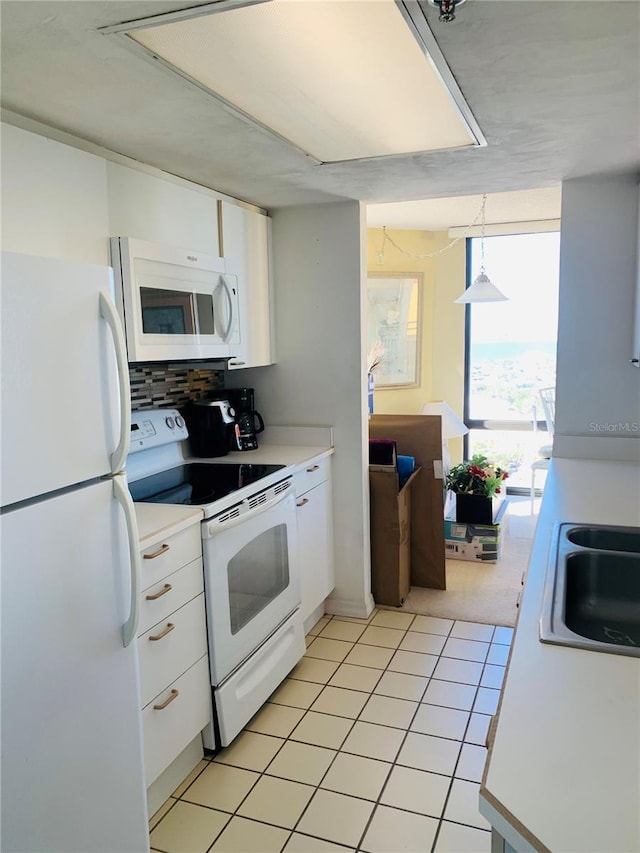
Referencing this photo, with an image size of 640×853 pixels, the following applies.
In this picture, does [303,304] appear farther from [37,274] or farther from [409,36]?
[37,274]

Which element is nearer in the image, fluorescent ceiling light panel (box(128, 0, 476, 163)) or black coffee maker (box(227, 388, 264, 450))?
fluorescent ceiling light panel (box(128, 0, 476, 163))

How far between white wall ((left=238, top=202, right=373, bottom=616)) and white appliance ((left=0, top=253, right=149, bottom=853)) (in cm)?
185

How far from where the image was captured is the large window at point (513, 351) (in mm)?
5543

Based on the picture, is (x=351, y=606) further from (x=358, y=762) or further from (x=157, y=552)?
(x=157, y=552)

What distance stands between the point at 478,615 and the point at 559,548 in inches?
67.4

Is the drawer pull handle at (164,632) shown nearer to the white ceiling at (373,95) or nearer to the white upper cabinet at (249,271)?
the white upper cabinet at (249,271)

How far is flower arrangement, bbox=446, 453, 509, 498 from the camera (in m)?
4.00

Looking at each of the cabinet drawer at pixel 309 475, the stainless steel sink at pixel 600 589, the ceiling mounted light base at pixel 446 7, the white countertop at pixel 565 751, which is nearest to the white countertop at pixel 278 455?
the cabinet drawer at pixel 309 475

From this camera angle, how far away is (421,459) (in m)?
3.67

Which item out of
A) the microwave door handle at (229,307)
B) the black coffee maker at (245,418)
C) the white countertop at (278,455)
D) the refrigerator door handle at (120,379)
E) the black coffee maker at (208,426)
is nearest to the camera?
the refrigerator door handle at (120,379)

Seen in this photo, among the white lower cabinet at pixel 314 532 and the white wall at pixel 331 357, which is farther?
the white wall at pixel 331 357

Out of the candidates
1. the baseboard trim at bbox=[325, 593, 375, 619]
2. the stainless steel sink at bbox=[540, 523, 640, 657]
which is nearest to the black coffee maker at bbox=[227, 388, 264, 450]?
the baseboard trim at bbox=[325, 593, 375, 619]

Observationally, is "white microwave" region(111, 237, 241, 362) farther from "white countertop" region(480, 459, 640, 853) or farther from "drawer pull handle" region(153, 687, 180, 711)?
"white countertop" region(480, 459, 640, 853)

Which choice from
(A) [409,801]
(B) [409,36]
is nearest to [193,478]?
(A) [409,801]
